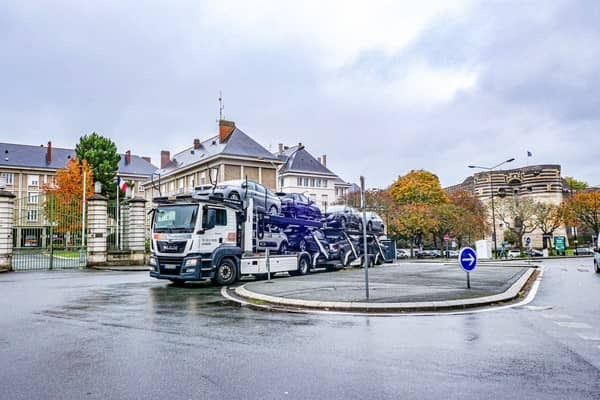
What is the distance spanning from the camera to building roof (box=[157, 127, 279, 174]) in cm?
5775

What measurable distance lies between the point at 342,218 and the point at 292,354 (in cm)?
1841

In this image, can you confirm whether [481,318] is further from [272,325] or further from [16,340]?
[16,340]

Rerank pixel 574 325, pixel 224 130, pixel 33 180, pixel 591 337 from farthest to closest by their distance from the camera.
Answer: pixel 33 180
pixel 224 130
pixel 574 325
pixel 591 337

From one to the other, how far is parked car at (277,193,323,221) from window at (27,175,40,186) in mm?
64556

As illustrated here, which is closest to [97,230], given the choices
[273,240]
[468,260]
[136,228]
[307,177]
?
[136,228]

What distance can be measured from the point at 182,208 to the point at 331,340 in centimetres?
978

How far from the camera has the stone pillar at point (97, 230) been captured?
89.1ft

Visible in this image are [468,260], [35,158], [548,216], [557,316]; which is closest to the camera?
[557,316]

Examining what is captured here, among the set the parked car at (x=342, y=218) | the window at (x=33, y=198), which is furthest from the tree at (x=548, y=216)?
the window at (x=33, y=198)

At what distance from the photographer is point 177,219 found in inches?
612

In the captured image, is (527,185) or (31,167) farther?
(527,185)

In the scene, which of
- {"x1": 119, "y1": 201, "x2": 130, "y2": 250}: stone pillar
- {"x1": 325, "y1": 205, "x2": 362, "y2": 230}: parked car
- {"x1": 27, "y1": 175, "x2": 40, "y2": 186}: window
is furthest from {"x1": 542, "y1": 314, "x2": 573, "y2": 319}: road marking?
{"x1": 27, "y1": 175, "x2": 40, "y2": 186}: window

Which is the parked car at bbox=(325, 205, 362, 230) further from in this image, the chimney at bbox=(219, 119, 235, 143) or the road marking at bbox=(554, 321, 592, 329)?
the chimney at bbox=(219, 119, 235, 143)

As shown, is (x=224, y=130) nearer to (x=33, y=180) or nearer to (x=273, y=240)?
(x=33, y=180)
